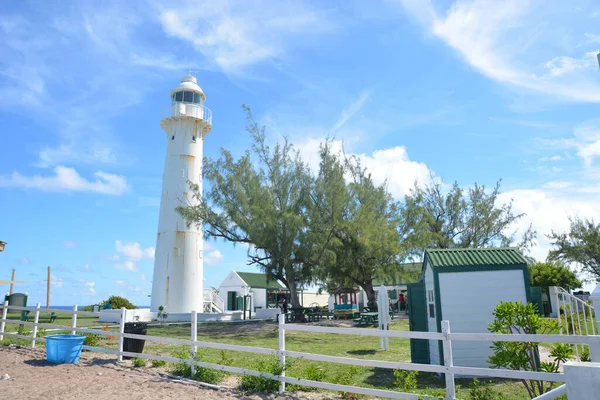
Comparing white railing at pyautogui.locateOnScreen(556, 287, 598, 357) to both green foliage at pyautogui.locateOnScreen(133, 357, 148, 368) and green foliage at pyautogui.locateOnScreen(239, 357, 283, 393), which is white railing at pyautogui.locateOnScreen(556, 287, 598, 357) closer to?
green foliage at pyautogui.locateOnScreen(239, 357, 283, 393)

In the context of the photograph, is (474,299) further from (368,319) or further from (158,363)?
(368,319)

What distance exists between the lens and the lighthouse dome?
27750 mm

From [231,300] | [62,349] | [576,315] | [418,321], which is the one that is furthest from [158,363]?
[231,300]

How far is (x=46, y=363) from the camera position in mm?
9992

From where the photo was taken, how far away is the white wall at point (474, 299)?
8.58m

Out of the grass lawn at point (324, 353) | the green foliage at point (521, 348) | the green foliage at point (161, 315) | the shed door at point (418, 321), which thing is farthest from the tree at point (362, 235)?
the green foliage at point (521, 348)

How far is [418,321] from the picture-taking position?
985cm

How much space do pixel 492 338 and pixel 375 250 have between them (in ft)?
63.3

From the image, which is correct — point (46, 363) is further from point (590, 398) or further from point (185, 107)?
point (185, 107)

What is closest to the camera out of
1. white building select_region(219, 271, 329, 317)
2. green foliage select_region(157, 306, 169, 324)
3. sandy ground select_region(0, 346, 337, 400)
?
sandy ground select_region(0, 346, 337, 400)

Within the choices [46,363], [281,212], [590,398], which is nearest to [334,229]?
[281,212]

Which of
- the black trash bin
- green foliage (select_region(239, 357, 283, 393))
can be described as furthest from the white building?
green foliage (select_region(239, 357, 283, 393))

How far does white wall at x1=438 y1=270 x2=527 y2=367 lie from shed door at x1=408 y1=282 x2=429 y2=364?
110 cm

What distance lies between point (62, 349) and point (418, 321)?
803cm
